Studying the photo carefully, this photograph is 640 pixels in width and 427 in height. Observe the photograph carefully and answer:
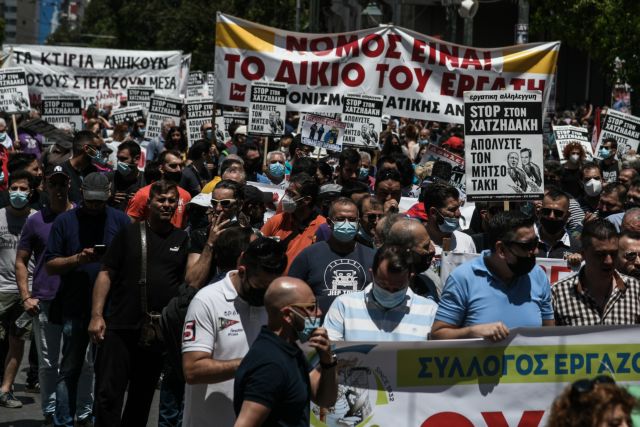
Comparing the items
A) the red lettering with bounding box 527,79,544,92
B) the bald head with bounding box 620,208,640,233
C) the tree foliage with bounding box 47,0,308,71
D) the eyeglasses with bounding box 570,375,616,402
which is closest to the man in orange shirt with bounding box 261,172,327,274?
the bald head with bounding box 620,208,640,233

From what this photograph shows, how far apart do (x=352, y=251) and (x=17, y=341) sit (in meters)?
2.99

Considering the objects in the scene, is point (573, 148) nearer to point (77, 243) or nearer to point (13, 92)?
point (13, 92)

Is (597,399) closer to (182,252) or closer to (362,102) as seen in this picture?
(182,252)

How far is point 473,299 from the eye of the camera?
6219mm

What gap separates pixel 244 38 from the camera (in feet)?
43.2

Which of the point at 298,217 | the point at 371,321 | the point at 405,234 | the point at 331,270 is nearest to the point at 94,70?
the point at 298,217

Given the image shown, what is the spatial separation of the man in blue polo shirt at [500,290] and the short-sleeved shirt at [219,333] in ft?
3.16

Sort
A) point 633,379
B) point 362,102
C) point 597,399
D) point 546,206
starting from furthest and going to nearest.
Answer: point 362,102 < point 546,206 < point 633,379 < point 597,399

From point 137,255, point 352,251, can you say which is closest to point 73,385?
point 137,255

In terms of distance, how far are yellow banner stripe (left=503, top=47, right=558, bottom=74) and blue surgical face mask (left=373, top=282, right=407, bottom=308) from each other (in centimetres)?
690

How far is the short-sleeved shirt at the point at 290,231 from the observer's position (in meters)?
8.63

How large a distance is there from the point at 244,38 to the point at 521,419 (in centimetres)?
768

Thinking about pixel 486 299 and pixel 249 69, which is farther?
pixel 249 69

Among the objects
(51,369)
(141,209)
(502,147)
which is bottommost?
(51,369)
